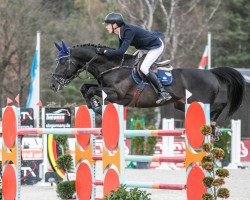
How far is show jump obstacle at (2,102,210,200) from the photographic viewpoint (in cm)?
800

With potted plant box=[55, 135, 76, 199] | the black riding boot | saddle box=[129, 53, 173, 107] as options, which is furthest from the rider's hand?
potted plant box=[55, 135, 76, 199]

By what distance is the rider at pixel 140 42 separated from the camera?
424 inches

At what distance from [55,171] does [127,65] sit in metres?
3.06

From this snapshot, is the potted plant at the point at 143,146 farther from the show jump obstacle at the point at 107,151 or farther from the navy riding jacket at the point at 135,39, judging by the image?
Result: the show jump obstacle at the point at 107,151

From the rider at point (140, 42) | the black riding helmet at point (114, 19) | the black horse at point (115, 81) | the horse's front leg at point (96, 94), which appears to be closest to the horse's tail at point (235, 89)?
the black horse at point (115, 81)

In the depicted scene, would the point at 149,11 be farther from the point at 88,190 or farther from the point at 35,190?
the point at 88,190

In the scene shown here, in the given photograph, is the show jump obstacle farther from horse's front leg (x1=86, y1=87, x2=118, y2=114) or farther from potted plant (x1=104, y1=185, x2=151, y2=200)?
horse's front leg (x1=86, y1=87, x2=118, y2=114)

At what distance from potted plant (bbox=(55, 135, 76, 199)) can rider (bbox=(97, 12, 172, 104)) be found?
1350 millimetres

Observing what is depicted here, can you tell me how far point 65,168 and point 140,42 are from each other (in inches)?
71.8

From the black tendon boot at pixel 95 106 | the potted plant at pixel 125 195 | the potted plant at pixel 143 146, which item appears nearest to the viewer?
the potted plant at pixel 125 195

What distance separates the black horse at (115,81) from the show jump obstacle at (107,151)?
1.11 metres

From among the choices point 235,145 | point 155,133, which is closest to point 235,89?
point 155,133

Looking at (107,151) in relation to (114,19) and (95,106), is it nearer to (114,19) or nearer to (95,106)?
(95,106)

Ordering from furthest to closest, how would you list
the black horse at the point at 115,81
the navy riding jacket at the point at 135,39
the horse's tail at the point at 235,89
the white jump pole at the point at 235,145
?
the white jump pole at the point at 235,145 → the horse's tail at the point at 235,89 → the black horse at the point at 115,81 → the navy riding jacket at the point at 135,39
